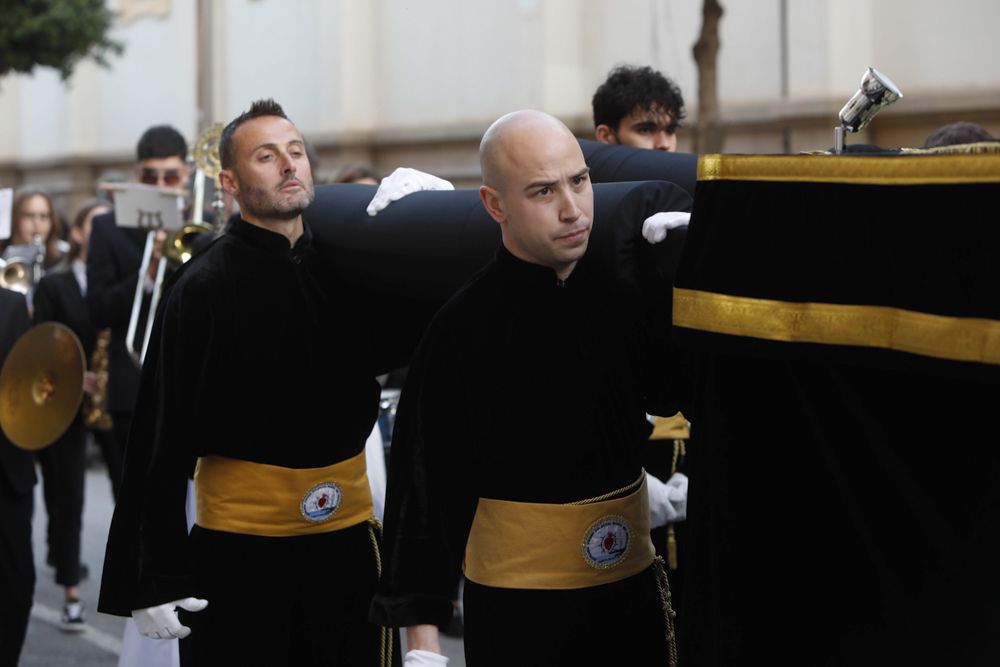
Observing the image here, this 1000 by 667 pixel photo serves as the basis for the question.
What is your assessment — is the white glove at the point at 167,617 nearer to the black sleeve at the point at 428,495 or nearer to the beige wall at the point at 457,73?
the black sleeve at the point at 428,495

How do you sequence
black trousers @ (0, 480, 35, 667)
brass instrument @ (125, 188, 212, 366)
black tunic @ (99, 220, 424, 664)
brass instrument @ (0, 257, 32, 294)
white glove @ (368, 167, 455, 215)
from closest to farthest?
white glove @ (368, 167, 455, 215) → black tunic @ (99, 220, 424, 664) → black trousers @ (0, 480, 35, 667) → brass instrument @ (125, 188, 212, 366) → brass instrument @ (0, 257, 32, 294)

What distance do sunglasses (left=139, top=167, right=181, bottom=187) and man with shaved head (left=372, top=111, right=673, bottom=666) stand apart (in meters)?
4.32

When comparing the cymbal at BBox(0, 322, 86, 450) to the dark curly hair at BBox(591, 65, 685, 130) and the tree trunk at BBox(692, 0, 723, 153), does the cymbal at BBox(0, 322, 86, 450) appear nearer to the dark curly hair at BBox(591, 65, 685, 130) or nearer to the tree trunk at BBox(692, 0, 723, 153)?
the dark curly hair at BBox(591, 65, 685, 130)

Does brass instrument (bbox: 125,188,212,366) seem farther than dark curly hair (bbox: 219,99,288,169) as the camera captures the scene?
Yes

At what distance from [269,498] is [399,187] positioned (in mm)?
879

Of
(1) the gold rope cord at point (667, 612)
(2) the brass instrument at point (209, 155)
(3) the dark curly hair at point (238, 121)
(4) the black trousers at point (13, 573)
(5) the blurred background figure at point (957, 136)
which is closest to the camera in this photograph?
(1) the gold rope cord at point (667, 612)

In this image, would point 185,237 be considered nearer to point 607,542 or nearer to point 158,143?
point 158,143

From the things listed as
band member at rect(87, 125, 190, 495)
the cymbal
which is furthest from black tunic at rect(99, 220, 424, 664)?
band member at rect(87, 125, 190, 495)

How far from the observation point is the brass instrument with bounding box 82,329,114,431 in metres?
7.64

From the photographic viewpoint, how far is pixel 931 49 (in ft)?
36.7

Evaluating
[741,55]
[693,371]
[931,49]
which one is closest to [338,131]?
[741,55]

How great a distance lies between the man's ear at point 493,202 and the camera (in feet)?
10.6

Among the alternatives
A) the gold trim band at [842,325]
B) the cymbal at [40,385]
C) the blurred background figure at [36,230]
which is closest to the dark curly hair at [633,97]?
the gold trim band at [842,325]

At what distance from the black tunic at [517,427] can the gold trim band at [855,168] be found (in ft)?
1.44
